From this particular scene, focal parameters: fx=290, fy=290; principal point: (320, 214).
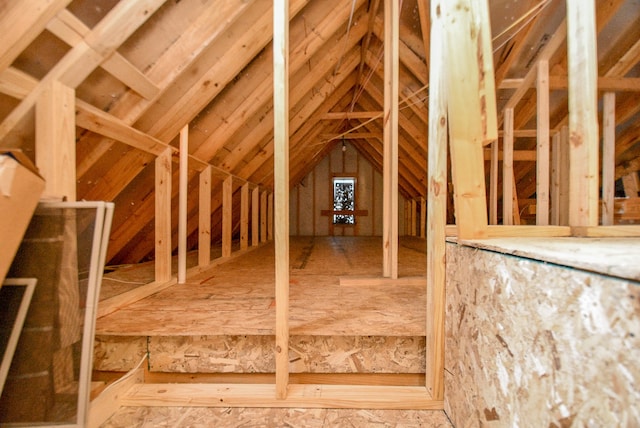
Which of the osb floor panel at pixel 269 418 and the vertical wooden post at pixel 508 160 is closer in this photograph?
the osb floor panel at pixel 269 418

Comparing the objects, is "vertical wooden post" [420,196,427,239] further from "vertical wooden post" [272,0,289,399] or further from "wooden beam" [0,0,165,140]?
"wooden beam" [0,0,165,140]

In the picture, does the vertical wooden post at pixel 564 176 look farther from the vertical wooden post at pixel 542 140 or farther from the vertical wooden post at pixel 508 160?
the vertical wooden post at pixel 542 140

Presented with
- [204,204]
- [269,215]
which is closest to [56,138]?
[204,204]

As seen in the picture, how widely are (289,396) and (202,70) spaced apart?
2.09 meters

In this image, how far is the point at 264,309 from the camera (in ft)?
5.80

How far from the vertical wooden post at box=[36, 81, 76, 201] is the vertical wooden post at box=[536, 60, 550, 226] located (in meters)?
3.05

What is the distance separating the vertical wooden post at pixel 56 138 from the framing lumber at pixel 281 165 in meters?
0.97

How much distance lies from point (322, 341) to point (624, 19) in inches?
158

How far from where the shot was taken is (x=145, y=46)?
1.68 m

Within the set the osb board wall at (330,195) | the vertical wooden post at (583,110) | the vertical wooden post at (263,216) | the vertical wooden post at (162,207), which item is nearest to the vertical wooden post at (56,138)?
the vertical wooden post at (162,207)

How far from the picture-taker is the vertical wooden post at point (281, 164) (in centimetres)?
113

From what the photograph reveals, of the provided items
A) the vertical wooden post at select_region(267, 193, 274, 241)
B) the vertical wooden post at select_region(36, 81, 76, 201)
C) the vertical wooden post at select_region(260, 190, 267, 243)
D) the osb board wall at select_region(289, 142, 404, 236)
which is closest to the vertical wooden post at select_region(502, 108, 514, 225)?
the vertical wooden post at select_region(36, 81, 76, 201)

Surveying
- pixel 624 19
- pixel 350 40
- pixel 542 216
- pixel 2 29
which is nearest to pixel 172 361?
pixel 2 29

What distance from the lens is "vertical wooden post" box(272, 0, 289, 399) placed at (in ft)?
3.72
